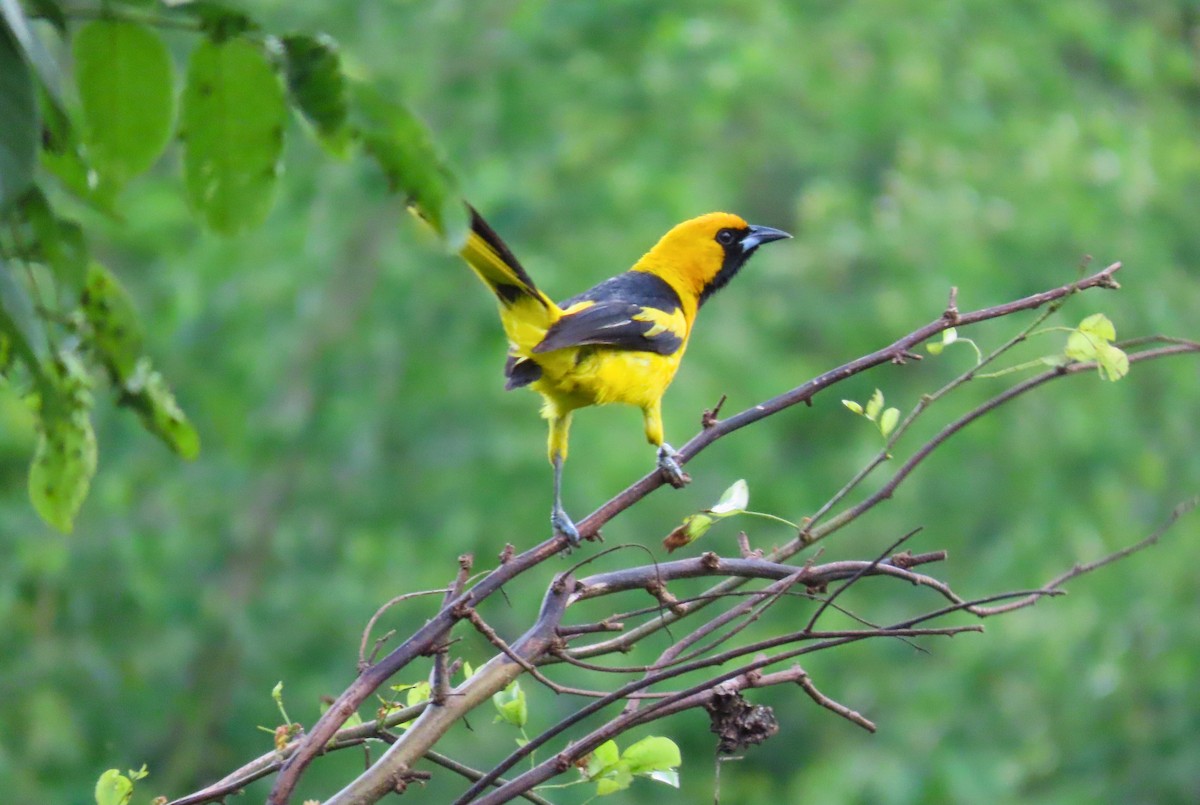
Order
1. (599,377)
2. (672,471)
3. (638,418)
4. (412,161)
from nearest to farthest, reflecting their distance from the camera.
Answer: (412,161)
(672,471)
(599,377)
(638,418)

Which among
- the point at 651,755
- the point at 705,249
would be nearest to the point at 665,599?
the point at 651,755

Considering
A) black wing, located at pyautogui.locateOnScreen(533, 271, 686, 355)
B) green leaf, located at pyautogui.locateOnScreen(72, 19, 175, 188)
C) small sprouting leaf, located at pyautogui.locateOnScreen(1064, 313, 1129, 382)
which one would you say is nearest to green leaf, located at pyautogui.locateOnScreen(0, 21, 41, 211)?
green leaf, located at pyautogui.locateOnScreen(72, 19, 175, 188)

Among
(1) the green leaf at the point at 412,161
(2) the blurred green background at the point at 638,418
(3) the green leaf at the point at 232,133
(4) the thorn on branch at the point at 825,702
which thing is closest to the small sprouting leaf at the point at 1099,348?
(4) the thorn on branch at the point at 825,702

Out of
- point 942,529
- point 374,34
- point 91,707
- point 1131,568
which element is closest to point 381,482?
point 91,707

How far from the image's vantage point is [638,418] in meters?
8.75

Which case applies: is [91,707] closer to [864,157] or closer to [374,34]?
[374,34]

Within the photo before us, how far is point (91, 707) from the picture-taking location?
22.3ft

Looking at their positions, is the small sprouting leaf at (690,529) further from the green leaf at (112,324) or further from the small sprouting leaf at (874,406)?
the green leaf at (112,324)

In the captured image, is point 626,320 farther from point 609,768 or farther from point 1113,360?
point 609,768

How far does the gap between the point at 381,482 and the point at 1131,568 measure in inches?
164

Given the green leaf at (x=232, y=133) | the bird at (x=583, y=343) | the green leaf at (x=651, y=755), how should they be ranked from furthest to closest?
1. the bird at (x=583, y=343)
2. the green leaf at (x=651, y=755)
3. the green leaf at (x=232, y=133)

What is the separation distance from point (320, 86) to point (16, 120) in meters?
0.28

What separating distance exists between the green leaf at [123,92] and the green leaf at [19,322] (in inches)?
10.0

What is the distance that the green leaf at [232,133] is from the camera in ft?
4.26
